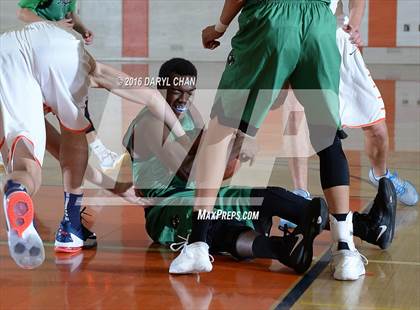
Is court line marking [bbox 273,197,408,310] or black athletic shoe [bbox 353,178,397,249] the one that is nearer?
court line marking [bbox 273,197,408,310]

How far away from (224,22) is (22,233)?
1091mm

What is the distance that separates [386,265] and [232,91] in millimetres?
928

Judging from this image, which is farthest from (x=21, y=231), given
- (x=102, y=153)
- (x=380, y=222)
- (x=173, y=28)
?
(x=173, y=28)

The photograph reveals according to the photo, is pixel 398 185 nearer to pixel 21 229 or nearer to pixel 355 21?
pixel 355 21

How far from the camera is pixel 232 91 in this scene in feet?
10.3

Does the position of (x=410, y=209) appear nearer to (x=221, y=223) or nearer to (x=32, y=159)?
(x=221, y=223)

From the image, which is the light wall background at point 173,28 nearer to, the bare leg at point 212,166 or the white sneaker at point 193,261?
the bare leg at point 212,166

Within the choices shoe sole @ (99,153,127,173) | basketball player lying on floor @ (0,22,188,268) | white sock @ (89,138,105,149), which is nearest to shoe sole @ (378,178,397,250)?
basketball player lying on floor @ (0,22,188,268)

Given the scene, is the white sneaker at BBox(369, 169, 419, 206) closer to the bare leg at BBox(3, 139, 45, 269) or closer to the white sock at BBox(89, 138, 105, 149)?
the white sock at BBox(89, 138, 105, 149)

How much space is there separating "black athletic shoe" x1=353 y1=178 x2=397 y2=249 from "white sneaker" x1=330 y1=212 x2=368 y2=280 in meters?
0.28

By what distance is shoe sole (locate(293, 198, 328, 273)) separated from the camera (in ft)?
10.5

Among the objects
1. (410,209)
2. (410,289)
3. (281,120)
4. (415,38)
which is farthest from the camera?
(415,38)

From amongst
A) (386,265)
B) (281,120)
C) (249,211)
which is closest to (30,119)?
(249,211)

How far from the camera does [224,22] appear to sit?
10.6 ft
